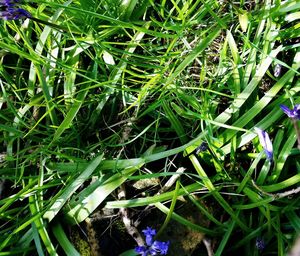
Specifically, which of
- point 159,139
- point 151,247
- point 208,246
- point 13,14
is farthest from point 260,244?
point 13,14

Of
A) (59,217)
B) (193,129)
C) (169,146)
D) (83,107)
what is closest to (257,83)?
(193,129)

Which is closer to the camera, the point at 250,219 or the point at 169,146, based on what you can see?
the point at 250,219

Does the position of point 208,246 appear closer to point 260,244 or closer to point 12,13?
point 260,244

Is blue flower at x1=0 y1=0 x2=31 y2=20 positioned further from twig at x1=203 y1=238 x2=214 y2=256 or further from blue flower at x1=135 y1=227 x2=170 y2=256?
twig at x1=203 y1=238 x2=214 y2=256

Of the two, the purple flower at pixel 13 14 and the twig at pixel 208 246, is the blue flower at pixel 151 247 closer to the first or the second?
the twig at pixel 208 246

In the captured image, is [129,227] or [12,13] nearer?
[12,13]

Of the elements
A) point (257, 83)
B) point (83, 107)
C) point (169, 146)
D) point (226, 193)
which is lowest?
point (226, 193)

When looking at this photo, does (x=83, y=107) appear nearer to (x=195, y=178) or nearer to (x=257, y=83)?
(x=195, y=178)

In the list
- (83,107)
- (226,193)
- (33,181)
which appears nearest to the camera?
(226,193)
